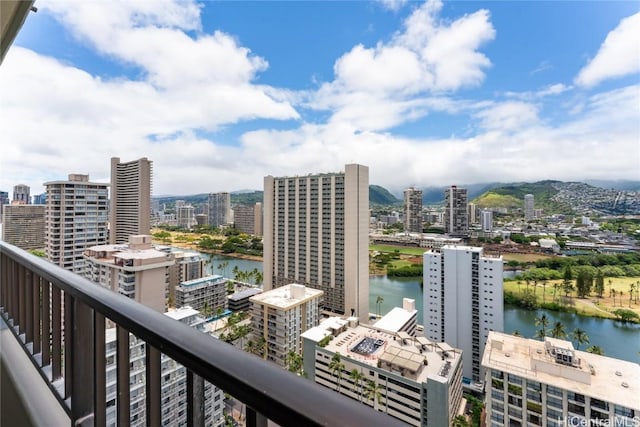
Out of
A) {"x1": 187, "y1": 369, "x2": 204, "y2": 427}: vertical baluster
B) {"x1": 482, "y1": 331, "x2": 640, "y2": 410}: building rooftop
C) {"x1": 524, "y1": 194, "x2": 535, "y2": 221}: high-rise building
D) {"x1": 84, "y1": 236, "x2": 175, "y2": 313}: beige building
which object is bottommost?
{"x1": 482, "y1": 331, "x2": 640, "y2": 410}: building rooftop

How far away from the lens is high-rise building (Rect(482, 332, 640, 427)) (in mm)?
3490

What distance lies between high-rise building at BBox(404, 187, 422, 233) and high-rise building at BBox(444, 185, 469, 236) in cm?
276

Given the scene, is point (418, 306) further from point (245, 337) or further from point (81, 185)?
point (81, 185)

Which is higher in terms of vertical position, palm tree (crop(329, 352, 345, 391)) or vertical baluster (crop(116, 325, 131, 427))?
vertical baluster (crop(116, 325, 131, 427))

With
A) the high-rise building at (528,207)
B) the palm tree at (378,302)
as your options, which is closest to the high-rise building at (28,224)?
the palm tree at (378,302)

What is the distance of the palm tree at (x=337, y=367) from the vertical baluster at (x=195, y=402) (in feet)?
15.7

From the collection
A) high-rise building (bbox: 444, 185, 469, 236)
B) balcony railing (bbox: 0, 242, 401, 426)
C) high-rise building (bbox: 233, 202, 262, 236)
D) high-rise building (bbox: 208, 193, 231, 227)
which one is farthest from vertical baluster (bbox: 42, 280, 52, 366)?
high-rise building (bbox: 208, 193, 231, 227)

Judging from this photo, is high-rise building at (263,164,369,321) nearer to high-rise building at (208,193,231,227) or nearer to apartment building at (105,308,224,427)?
apartment building at (105,308,224,427)

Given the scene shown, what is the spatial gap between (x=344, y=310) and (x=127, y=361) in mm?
9649

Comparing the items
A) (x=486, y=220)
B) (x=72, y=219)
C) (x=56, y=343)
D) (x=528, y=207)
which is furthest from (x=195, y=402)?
(x=528, y=207)

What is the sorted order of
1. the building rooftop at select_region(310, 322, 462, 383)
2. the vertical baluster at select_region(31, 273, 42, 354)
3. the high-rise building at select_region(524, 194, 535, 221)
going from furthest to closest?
1. the high-rise building at select_region(524, 194, 535, 221)
2. the building rooftop at select_region(310, 322, 462, 383)
3. the vertical baluster at select_region(31, 273, 42, 354)

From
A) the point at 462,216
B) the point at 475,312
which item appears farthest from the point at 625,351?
the point at 462,216

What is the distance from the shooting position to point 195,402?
0.31m

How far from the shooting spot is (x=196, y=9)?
342cm
